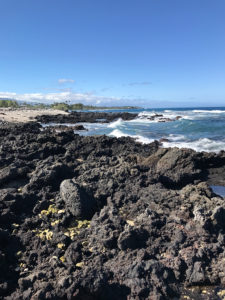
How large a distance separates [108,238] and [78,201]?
6.18 ft

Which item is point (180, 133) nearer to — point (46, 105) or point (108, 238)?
point (108, 238)

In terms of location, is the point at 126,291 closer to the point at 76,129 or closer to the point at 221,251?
the point at 221,251

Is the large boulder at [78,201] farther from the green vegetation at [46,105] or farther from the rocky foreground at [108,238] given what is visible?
the green vegetation at [46,105]

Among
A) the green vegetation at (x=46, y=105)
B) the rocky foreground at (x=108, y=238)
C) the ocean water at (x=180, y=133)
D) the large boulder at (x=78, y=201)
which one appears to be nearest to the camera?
the rocky foreground at (x=108, y=238)

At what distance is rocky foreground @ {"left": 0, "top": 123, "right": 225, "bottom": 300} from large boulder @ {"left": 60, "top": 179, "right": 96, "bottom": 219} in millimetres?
31

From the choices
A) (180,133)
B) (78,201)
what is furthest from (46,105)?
(78,201)

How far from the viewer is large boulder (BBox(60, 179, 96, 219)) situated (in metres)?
7.18

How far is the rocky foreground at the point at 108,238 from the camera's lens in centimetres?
454

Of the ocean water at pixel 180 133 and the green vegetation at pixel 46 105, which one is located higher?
the green vegetation at pixel 46 105

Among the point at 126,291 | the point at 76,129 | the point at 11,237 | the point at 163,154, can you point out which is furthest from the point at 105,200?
the point at 76,129

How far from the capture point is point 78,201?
728 centimetres

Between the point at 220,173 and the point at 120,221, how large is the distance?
8.89 m

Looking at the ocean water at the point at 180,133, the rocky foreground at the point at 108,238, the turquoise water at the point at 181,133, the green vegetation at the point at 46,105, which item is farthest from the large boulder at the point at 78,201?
the green vegetation at the point at 46,105

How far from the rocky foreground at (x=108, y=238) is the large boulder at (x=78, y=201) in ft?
0.10
